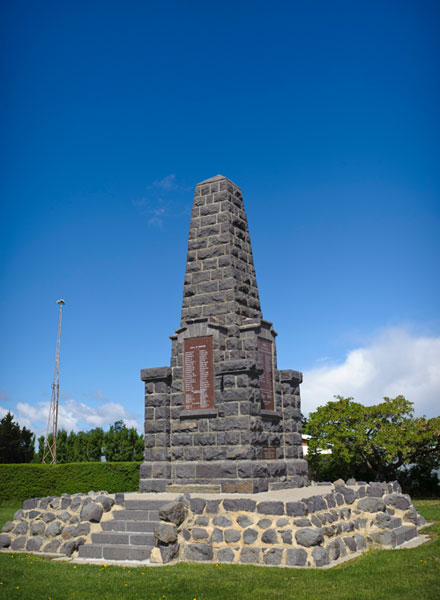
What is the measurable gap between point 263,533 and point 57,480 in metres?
14.9

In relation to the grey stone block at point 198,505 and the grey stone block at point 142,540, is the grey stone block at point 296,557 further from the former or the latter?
the grey stone block at point 142,540

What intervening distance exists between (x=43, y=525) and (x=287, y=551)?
5356mm

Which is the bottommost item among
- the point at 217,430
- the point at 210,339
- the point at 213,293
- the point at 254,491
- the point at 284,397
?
the point at 254,491

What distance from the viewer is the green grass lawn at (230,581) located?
7383 mm

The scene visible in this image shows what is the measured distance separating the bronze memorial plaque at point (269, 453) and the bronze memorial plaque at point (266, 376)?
0.93m

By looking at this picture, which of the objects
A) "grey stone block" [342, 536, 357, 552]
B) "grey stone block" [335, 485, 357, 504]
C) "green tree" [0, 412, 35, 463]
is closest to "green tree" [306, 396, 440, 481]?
"grey stone block" [335, 485, 357, 504]

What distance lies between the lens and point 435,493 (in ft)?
71.8

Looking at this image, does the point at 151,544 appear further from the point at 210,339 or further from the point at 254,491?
the point at 210,339

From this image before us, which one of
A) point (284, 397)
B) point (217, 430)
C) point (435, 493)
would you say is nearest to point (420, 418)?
point (435, 493)

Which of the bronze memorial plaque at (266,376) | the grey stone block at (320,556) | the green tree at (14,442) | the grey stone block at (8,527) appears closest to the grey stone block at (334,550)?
the grey stone block at (320,556)

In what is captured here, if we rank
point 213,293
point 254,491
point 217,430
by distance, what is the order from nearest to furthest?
point 254,491
point 217,430
point 213,293

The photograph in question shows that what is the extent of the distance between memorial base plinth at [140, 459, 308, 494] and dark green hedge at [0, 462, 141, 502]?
9739mm

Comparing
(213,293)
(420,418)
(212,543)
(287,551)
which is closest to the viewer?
(287,551)

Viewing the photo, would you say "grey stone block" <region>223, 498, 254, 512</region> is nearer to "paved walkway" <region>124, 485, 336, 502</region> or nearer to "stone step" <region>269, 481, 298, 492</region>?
"paved walkway" <region>124, 485, 336, 502</region>
